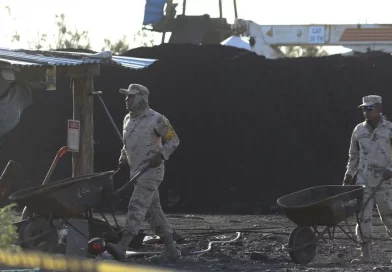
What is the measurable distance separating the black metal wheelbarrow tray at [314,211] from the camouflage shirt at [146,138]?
4.97ft

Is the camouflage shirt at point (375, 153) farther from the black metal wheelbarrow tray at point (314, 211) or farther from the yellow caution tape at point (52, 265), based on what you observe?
the yellow caution tape at point (52, 265)

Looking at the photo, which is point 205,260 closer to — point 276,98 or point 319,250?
point 319,250

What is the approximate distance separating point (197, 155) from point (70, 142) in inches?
430

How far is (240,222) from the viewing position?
19.6 meters

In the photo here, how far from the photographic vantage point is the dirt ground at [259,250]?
476 inches

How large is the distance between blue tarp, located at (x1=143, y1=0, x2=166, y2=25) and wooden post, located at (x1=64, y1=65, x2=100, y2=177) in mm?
18187

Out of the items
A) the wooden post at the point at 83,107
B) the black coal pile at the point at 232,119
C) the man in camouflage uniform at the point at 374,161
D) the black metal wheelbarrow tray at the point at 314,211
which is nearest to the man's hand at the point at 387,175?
the man in camouflage uniform at the point at 374,161

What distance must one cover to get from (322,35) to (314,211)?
20883 millimetres

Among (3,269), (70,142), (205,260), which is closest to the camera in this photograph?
(3,269)

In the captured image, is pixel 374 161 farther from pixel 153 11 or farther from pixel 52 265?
pixel 153 11

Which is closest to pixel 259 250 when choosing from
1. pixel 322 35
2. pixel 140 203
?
pixel 140 203

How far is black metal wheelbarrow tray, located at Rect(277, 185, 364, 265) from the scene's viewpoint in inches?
473

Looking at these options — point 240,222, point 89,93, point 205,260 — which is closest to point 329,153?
point 240,222

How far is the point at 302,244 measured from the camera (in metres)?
12.5
